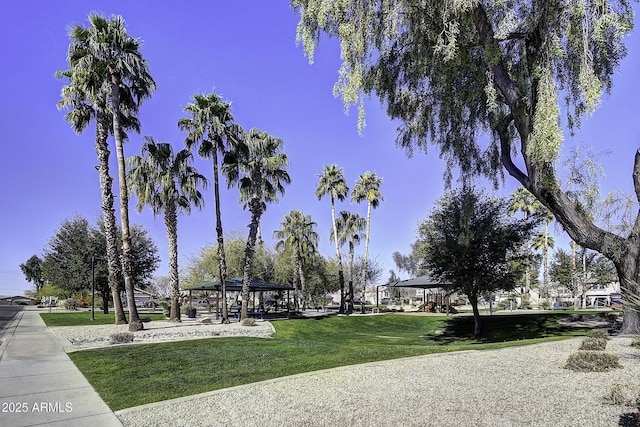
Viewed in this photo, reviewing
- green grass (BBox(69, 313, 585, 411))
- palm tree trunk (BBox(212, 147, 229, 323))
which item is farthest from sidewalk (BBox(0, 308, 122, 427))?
palm tree trunk (BBox(212, 147, 229, 323))

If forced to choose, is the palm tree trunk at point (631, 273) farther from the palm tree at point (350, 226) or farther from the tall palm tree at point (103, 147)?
the palm tree at point (350, 226)

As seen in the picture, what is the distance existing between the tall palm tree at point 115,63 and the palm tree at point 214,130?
3.29m

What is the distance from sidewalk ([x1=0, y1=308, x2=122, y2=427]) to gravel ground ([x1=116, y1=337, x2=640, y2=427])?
596 millimetres

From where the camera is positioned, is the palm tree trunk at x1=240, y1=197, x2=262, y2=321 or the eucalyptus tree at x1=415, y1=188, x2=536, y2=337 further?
the palm tree trunk at x1=240, y1=197, x2=262, y2=321

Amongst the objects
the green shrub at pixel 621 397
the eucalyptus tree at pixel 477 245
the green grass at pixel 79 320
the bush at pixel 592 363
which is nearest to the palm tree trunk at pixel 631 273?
the bush at pixel 592 363

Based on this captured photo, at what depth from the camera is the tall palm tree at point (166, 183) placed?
2253 cm

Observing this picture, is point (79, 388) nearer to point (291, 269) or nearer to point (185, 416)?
point (185, 416)

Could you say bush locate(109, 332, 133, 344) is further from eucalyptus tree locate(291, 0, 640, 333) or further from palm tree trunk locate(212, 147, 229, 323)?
eucalyptus tree locate(291, 0, 640, 333)

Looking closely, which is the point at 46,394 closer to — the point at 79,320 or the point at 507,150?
the point at 507,150

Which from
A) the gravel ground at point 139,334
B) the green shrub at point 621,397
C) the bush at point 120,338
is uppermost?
the green shrub at point 621,397

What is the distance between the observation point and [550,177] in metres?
10.5

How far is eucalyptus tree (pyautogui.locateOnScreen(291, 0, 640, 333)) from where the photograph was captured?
9492 mm

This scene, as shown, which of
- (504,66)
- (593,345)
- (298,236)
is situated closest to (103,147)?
(504,66)

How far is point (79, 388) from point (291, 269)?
38602 mm
